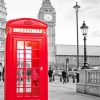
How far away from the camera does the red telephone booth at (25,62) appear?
10711 millimetres

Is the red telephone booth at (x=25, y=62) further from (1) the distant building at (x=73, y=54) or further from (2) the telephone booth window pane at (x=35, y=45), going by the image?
(1) the distant building at (x=73, y=54)

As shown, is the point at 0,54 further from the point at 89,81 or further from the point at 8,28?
the point at 8,28

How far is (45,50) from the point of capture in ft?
35.2

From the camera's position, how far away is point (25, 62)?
10.8 m

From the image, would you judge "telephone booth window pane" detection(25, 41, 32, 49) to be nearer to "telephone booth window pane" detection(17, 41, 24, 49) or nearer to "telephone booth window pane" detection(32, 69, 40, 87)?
"telephone booth window pane" detection(17, 41, 24, 49)

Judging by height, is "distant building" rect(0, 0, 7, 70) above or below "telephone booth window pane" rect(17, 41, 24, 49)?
above

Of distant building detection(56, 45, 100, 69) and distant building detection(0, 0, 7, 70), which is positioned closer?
distant building detection(0, 0, 7, 70)

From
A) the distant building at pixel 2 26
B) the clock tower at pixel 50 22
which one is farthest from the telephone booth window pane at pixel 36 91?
the clock tower at pixel 50 22

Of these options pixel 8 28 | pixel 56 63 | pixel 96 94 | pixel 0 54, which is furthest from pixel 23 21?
pixel 56 63

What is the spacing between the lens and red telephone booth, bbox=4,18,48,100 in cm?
1071

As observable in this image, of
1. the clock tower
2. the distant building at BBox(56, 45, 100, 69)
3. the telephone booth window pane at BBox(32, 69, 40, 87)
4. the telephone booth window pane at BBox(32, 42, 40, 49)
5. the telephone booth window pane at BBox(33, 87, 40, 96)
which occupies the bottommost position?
the telephone booth window pane at BBox(33, 87, 40, 96)

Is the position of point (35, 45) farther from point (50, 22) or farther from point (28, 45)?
point (50, 22)

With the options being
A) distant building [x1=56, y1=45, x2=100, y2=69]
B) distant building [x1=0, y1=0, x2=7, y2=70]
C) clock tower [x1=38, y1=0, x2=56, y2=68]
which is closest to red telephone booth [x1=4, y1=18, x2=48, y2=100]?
distant building [x1=0, y1=0, x2=7, y2=70]

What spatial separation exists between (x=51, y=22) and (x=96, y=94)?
5577 inches
